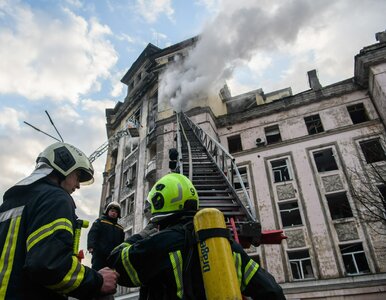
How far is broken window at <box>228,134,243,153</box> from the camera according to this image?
1919cm

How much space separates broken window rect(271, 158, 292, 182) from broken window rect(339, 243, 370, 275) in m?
4.41

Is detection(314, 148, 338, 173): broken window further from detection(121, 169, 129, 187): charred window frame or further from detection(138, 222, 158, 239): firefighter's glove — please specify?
detection(121, 169, 129, 187): charred window frame

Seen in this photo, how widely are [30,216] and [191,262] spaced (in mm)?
1129

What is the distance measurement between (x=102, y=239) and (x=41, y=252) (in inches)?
137

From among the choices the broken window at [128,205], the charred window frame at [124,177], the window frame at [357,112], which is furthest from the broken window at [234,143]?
the charred window frame at [124,177]

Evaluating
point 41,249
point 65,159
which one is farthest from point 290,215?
point 41,249

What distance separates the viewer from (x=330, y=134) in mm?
16266

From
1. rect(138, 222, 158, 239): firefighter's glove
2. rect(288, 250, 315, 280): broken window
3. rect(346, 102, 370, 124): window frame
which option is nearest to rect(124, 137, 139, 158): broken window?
rect(288, 250, 315, 280): broken window

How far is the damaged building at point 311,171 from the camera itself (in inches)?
508

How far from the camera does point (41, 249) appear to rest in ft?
5.55

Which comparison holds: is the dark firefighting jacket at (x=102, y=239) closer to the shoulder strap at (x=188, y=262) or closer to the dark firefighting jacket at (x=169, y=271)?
the dark firefighting jacket at (x=169, y=271)

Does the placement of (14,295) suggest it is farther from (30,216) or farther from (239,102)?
(239,102)

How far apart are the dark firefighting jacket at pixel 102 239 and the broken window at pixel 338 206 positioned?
41.6 feet

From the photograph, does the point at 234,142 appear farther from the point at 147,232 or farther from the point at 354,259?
the point at 147,232
